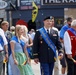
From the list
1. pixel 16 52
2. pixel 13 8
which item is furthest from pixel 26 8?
pixel 16 52

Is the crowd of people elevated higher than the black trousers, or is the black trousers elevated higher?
the crowd of people

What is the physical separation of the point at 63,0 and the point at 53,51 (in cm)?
2615

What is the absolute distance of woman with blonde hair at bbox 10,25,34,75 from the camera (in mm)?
9367

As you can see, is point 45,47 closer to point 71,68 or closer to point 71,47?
point 71,47

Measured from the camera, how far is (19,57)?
9.50 m

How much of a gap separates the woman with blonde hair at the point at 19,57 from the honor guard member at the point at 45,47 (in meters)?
0.58

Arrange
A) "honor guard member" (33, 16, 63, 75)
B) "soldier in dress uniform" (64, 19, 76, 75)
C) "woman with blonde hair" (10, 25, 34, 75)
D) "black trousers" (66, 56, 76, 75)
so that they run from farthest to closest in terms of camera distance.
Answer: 1. "woman with blonde hair" (10, 25, 34, 75)
2. "honor guard member" (33, 16, 63, 75)
3. "black trousers" (66, 56, 76, 75)
4. "soldier in dress uniform" (64, 19, 76, 75)

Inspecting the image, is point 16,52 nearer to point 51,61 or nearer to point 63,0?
point 51,61

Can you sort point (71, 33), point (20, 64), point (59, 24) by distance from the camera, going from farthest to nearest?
point (59, 24), point (20, 64), point (71, 33)

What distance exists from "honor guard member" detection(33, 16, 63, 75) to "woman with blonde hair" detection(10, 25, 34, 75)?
583mm

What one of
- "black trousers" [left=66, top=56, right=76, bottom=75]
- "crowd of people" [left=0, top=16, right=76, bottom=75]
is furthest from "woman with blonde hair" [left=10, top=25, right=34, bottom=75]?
"black trousers" [left=66, top=56, right=76, bottom=75]

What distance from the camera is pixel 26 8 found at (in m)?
35.3

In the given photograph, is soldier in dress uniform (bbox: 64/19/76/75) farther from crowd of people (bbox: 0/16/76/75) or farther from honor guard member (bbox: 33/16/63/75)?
honor guard member (bbox: 33/16/63/75)

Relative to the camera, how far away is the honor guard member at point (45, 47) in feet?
29.1
